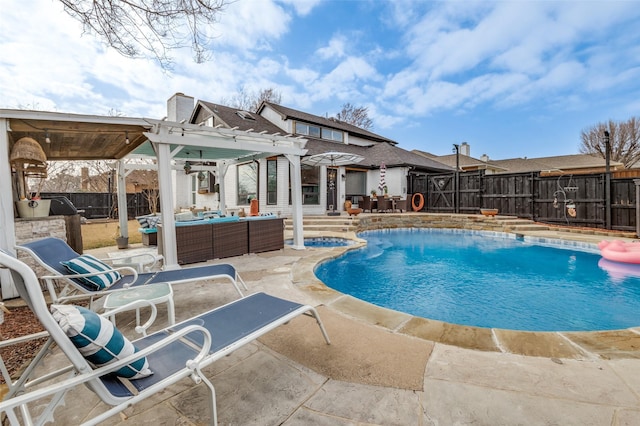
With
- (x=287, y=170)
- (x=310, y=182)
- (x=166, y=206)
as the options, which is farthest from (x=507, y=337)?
(x=310, y=182)

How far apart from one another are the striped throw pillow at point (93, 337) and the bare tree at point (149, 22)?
402cm

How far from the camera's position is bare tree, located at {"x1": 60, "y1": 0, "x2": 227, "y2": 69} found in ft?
11.9

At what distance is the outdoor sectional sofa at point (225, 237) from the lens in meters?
5.50

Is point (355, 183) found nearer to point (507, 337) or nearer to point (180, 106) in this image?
point (180, 106)

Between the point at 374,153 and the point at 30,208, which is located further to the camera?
the point at 374,153

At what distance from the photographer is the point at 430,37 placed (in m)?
9.63

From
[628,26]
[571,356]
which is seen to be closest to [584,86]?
[628,26]

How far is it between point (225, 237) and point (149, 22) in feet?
12.5

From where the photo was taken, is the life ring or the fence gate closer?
the fence gate

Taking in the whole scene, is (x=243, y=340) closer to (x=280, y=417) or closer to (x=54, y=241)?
(x=280, y=417)

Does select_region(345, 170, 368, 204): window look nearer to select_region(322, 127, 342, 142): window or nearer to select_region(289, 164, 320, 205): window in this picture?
select_region(322, 127, 342, 142): window

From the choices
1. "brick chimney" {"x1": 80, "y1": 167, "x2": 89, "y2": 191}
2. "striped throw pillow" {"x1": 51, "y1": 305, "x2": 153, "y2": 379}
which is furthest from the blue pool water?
"brick chimney" {"x1": 80, "y1": 167, "x2": 89, "y2": 191}

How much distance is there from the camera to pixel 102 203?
1630 centimetres

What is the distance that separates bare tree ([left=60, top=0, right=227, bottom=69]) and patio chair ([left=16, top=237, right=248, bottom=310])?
9.12 feet
